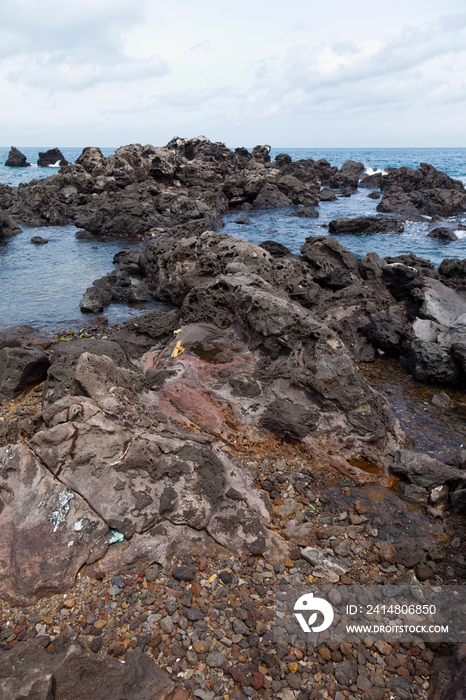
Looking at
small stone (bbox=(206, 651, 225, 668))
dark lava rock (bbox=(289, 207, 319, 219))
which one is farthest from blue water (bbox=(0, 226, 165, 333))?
dark lava rock (bbox=(289, 207, 319, 219))

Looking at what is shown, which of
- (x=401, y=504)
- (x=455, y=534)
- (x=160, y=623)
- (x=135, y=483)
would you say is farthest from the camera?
(x=401, y=504)

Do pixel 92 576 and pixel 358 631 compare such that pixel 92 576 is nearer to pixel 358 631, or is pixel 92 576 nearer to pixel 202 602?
pixel 202 602

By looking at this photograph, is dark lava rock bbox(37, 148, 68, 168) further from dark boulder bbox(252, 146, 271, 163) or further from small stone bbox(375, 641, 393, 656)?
small stone bbox(375, 641, 393, 656)

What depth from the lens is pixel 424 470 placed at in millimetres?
6176

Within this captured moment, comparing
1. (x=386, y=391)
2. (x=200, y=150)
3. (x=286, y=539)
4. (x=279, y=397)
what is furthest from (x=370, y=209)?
(x=286, y=539)

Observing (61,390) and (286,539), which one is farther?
(61,390)

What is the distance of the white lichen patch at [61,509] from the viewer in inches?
182

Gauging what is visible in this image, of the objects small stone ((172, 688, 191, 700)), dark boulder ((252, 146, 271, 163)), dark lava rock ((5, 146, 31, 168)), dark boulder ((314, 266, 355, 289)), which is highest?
dark lava rock ((5, 146, 31, 168))

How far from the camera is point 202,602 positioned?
4.32 m

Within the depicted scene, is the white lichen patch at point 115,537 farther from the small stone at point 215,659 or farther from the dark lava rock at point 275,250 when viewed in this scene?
the dark lava rock at point 275,250

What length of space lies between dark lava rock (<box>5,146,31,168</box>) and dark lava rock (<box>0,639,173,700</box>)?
9395cm

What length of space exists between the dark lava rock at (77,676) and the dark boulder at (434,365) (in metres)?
7.63

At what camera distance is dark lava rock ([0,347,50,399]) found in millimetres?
8297

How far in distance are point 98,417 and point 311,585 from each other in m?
2.99
